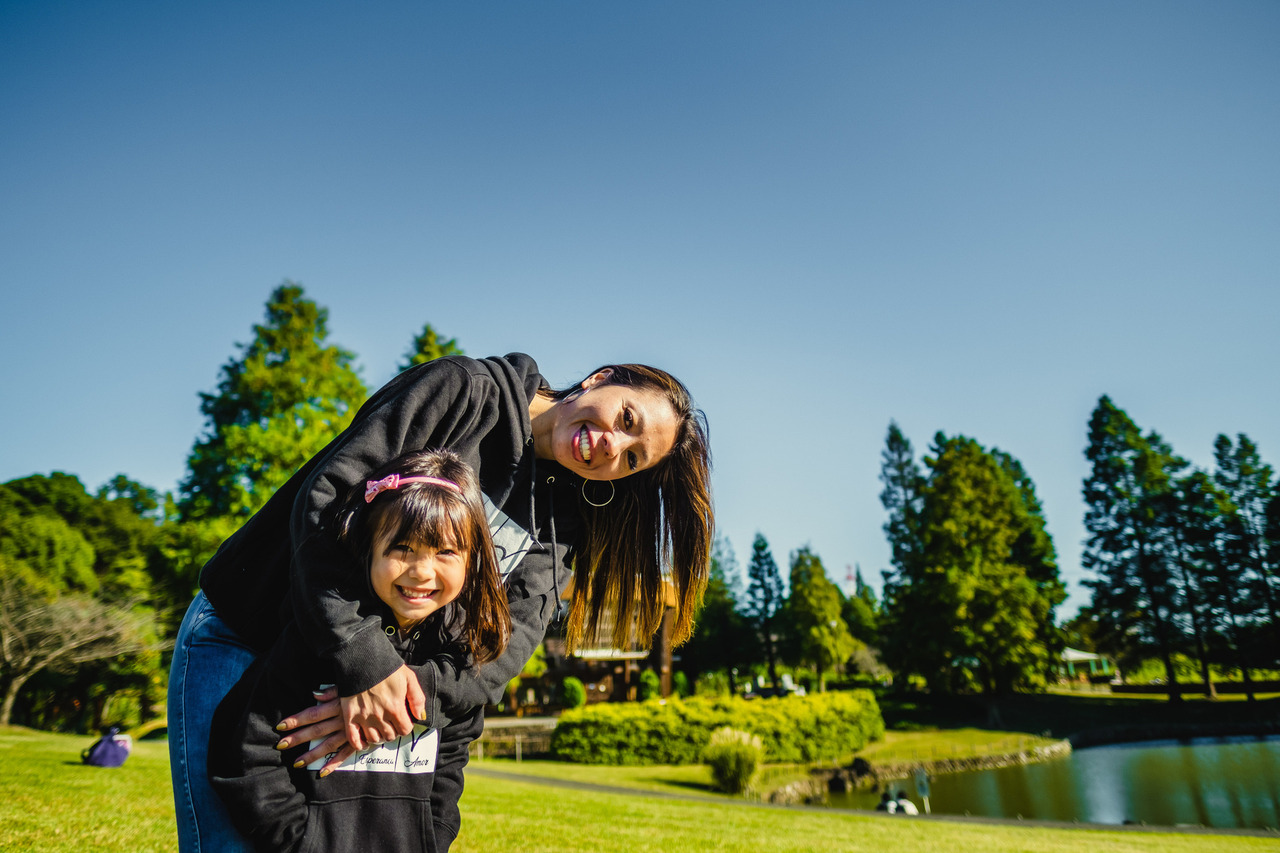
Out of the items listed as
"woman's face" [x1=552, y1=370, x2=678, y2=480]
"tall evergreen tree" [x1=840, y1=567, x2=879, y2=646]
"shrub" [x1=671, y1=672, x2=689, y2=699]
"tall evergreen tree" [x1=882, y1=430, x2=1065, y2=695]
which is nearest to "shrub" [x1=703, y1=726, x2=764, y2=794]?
"woman's face" [x1=552, y1=370, x2=678, y2=480]

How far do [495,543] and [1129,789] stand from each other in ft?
71.1

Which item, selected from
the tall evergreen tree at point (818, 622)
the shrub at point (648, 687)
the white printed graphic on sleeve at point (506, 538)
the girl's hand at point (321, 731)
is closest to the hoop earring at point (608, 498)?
the white printed graphic on sleeve at point (506, 538)

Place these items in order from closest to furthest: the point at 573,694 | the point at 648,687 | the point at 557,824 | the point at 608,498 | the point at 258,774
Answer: the point at 258,774
the point at 608,498
the point at 557,824
the point at 573,694
the point at 648,687

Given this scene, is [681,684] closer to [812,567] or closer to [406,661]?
[812,567]

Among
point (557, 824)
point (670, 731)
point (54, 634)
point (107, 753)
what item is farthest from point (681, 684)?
point (557, 824)

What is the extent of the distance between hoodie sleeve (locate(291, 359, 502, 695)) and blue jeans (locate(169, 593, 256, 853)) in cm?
29

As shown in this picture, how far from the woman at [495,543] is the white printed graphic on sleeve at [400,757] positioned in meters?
0.04

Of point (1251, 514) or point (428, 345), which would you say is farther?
point (1251, 514)

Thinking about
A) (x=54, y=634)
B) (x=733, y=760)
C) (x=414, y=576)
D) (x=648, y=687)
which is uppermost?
(x=54, y=634)

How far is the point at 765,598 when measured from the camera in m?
45.0

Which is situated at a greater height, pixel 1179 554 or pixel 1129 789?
pixel 1179 554

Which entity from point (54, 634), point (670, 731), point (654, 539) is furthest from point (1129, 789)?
point (54, 634)

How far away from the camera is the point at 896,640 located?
32969mm

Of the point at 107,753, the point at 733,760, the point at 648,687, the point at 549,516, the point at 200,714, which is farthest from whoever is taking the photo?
the point at 648,687
